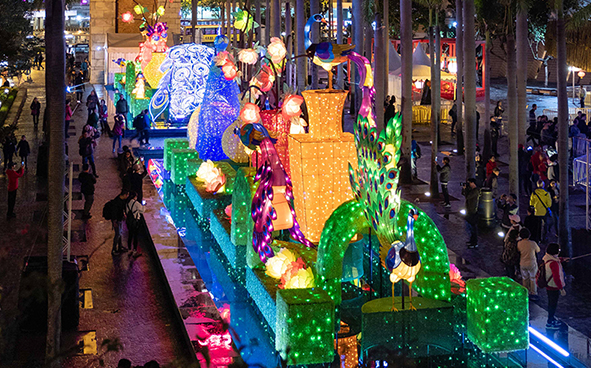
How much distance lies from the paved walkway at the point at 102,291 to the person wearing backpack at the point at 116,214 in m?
0.20

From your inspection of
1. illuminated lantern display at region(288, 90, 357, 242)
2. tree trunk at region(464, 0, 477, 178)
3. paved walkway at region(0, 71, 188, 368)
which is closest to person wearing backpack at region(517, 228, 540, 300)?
illuminated lantern display at region(288, 90, 357, 242)

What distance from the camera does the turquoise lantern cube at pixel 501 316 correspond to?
10633mm

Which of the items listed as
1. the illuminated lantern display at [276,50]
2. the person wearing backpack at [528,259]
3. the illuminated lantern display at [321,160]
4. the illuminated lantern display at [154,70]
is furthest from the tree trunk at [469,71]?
the illuminated lantern display at [154,70]

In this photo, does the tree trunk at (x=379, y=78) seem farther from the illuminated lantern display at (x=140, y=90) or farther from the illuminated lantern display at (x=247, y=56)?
the illuminated lantern display at (x=140, y=90)

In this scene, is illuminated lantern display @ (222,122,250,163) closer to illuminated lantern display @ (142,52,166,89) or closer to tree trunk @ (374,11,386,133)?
tree trunk @ (374,11,386,133)

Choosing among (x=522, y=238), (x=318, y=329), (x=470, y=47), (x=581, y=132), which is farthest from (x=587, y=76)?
(x=318, y=329)

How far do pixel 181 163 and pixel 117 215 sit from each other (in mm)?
6861

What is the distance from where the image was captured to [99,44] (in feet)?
198

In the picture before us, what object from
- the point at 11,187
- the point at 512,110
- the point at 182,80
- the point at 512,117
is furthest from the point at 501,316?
the point at 182,80

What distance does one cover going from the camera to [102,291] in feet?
45.7

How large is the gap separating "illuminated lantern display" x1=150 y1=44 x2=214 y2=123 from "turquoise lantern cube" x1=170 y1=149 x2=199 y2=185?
846 cm

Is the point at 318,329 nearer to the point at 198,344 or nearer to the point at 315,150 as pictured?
the point at 198,344

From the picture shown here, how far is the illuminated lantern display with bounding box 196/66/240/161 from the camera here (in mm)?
22922

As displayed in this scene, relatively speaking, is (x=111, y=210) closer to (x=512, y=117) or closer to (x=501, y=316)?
(x=501, y=316)
